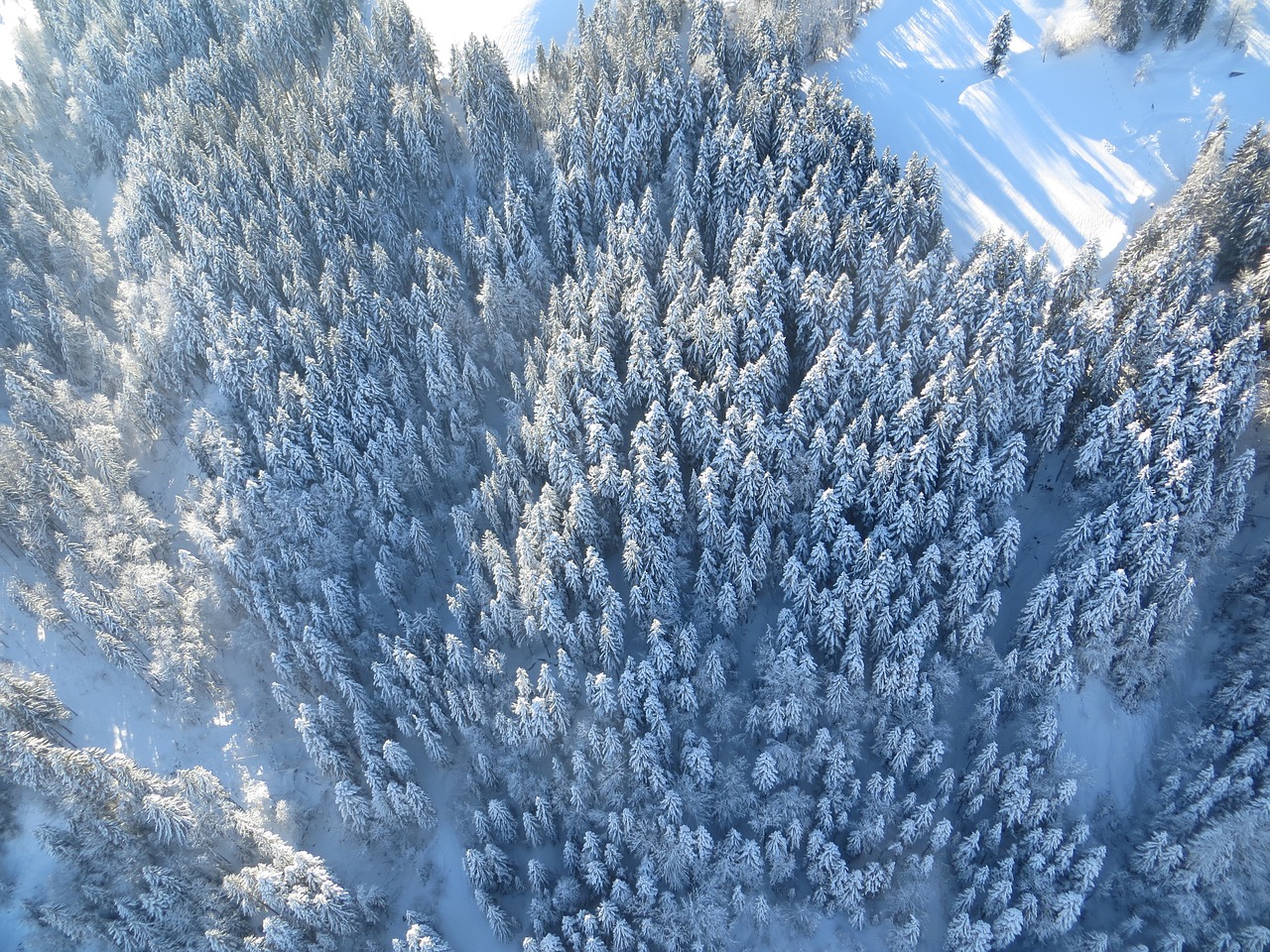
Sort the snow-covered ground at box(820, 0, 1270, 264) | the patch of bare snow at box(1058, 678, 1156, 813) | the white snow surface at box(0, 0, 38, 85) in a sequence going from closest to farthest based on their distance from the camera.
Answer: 1. the patch of bare snow at box(1058, 678, 1156, 813)
2. the snow-covered ground at box(820, 0, 1270, 264)
3. the white snow surface at box(0, 0, 38, 85)

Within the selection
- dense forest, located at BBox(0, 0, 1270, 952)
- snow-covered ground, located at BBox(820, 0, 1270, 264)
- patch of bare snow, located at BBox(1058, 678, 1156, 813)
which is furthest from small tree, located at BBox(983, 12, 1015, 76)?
patch of bare snow, located at BBox(1058, 678, 1156, 813)

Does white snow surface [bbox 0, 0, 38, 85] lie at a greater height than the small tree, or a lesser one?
greater

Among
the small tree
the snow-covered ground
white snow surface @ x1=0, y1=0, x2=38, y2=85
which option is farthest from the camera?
white snow surface @ x1=0, y1=0, x2=38, y2=85

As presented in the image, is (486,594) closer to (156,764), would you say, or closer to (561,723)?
(561,723)

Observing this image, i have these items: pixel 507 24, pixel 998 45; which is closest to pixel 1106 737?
pixel 998 45

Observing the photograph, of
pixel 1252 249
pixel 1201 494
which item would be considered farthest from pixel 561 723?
pixel 1252 249

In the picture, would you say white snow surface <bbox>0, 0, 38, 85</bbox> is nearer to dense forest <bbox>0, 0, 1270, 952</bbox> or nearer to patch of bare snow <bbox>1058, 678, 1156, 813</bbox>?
dense forest <bbox>0, 0, 1270, 952</bbox>

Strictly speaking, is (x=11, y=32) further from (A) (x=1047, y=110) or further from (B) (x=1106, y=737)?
(B) (x=1106, y=737)
